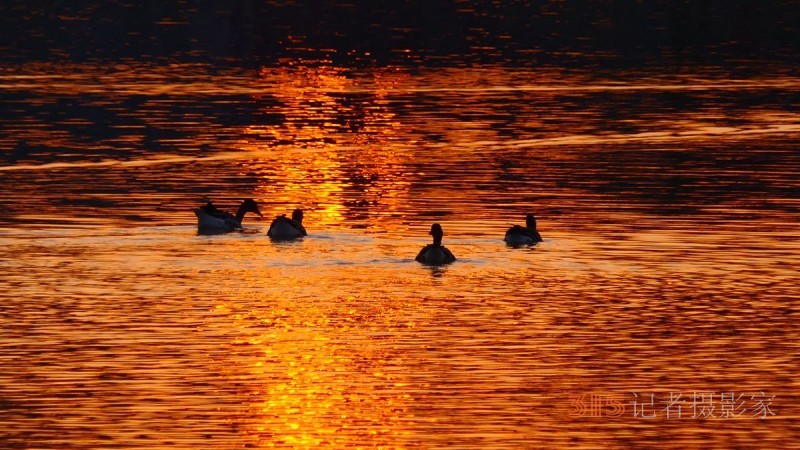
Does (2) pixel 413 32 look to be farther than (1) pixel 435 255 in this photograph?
Yes

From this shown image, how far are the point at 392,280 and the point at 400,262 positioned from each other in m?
1.49

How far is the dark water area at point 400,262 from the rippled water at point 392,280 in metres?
0.07

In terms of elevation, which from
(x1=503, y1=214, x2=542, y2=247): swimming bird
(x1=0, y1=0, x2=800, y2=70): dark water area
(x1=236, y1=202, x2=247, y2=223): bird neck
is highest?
(x1=503, y1=214, x2=542, y2=247): swimming bird

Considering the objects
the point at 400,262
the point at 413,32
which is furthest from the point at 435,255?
the point at 413,32

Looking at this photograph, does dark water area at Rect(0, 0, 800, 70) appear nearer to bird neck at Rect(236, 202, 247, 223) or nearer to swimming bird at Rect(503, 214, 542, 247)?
bird neck at Rect(236, 202, 247, 223)

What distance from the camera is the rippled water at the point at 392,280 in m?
22.0

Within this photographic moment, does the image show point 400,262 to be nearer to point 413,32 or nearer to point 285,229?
point 285,229

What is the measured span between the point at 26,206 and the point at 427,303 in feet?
38.5

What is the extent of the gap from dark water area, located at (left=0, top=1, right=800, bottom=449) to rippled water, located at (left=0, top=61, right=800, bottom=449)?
0.07 m

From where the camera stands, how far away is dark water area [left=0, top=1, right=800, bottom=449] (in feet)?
72.5

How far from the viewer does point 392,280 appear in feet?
96.9

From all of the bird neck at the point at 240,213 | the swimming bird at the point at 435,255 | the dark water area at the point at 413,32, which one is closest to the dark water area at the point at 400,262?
the swimming bird at the point at 435,255

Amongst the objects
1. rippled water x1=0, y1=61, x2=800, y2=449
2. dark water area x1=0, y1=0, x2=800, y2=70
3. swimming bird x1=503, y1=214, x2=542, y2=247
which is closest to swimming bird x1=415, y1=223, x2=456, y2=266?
rippled water x1=0, y1=61, x2=800, y2=449

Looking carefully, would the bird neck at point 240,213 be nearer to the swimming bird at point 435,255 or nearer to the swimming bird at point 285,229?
the swimming bird at point 285,229
